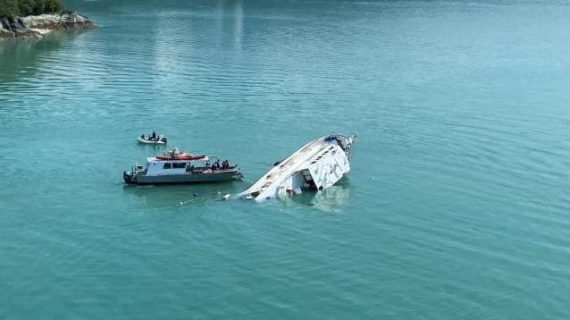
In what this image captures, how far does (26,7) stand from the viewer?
160m

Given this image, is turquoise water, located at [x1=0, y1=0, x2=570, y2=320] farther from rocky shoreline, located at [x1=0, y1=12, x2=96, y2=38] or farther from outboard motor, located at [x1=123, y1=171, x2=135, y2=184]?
rocky shoreline, located at [x1=0, y1=12, x2=96, y2=38]

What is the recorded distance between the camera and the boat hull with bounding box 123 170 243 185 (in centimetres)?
6781

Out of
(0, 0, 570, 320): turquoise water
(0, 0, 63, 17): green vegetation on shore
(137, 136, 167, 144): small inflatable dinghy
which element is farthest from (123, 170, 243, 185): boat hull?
(0, 0, 63, 17): green vegetation on shore

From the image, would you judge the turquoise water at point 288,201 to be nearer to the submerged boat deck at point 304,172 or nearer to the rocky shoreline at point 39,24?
the submerged boat deck at point 304,172

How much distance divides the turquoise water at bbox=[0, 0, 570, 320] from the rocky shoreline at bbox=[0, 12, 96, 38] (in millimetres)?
25776

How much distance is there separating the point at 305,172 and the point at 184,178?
11.0 metres

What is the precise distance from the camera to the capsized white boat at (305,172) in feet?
213

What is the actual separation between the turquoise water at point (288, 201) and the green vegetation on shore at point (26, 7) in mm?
25280

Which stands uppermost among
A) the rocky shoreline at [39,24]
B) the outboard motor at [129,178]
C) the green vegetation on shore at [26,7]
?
the green vegetation on shore at [26,7]

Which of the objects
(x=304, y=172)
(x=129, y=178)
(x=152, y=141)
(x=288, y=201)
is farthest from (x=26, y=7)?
(x=288, y=201)

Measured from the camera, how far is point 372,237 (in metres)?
57.5

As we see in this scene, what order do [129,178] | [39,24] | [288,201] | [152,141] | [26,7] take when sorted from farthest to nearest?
1. [39,24]
2. [26,7]
3. [152,141]
4. [129,178]
5. [288,201]

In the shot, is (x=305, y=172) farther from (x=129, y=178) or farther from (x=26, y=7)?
(x=26, y=7)

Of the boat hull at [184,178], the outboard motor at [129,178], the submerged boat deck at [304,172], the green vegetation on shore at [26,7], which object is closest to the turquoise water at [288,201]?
the boat hull at [184,178]
